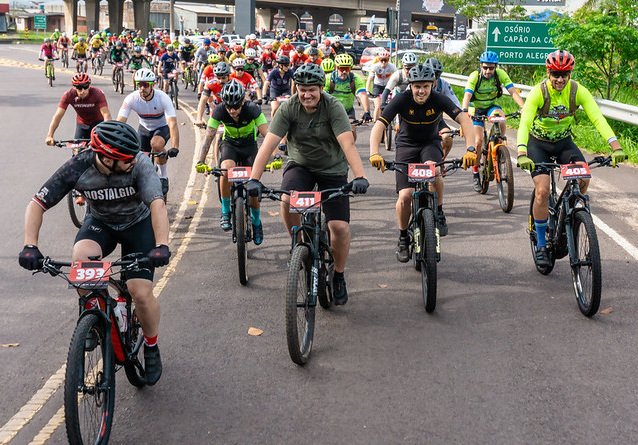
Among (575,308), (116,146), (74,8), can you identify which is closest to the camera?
(116,146)

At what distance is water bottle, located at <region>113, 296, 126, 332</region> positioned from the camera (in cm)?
487

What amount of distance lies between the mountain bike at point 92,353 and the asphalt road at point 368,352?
26cm

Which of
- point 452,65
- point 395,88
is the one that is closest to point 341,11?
point 452,65

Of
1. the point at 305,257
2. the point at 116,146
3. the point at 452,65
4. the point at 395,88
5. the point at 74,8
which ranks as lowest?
the point at 305,257

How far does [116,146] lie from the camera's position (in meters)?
4.80

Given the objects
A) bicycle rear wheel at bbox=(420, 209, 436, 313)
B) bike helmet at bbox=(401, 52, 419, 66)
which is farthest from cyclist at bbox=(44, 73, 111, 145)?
bicycle rear wheel at bbox=(420, 209, 436, 313)

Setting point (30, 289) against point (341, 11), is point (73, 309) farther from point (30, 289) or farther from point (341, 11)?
point (341, 11)

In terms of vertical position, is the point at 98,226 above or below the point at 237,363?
above

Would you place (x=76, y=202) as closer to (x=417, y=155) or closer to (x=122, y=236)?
(x=417, y=155)

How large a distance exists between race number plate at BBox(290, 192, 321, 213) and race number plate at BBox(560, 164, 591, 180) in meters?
2.37

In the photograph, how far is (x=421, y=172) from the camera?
7090 millimetres

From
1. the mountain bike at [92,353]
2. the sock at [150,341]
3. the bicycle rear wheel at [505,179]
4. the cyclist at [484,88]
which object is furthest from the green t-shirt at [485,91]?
the mountain bike at [92,353]

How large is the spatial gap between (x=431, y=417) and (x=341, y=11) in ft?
379

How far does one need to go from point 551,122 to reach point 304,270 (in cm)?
327
